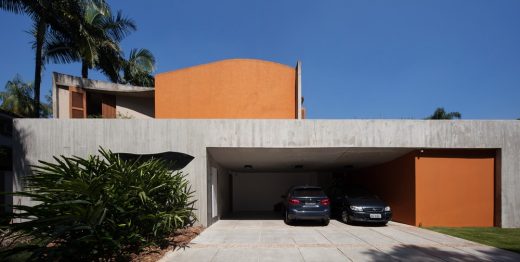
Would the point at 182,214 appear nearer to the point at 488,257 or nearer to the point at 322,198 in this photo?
the point at 322,198

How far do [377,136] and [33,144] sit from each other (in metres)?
11.0

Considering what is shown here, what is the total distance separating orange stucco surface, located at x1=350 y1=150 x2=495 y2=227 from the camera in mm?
10406

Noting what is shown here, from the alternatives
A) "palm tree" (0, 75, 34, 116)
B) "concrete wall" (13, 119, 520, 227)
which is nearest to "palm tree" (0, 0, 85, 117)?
"concrete wall" (13, 119, 520, 227)

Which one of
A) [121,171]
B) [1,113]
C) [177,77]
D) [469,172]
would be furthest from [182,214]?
[1,113]

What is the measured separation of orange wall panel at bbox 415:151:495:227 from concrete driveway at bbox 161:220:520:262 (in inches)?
48.7

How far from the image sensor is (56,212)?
15.6 ft

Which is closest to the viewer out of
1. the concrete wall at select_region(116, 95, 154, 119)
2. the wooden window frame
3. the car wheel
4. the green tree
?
the car wheel

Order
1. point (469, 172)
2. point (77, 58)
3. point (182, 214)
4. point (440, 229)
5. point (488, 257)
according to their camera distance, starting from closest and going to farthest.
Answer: point (488, 257), point (182, 214), point (440, 229), point (469, 172), point (77, 58)

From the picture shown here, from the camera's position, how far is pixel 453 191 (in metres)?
10.4

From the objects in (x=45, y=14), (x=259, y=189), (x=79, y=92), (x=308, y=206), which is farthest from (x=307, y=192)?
(x=45, y=14)

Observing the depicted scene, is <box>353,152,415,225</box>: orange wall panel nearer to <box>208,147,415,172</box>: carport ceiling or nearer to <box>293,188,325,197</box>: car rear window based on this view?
<box>208,147,415,172</box>: carport ceiling

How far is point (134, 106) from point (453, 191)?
15.9 metres

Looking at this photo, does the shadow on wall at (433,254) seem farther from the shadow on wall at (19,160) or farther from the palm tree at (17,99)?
the palm tree at (17,99)

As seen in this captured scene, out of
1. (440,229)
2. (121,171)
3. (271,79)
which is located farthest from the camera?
(271,79)
